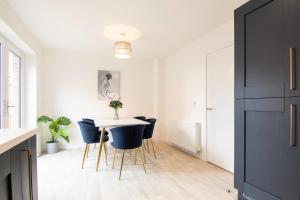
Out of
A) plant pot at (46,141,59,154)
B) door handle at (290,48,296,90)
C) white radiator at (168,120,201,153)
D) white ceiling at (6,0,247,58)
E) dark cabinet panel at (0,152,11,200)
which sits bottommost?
plant pot at (46,141,59,154)

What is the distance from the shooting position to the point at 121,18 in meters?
2.62

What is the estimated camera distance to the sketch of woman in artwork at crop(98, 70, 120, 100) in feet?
14.9

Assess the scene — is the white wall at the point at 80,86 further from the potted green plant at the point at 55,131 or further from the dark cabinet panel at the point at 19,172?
the dark cabinet panel at the point at 19,172

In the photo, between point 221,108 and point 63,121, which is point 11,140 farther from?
point 63,121

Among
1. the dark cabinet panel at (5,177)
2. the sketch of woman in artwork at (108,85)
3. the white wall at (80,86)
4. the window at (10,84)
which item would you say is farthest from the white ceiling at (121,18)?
the dark cabinet panel at (5,177)

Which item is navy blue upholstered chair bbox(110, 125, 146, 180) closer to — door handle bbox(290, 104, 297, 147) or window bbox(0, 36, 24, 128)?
window bbox(0, 36, 24, 128)

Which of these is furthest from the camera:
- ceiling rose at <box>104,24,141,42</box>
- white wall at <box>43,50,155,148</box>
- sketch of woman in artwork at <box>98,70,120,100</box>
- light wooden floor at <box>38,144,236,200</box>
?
sketch of woman in artwork at <box>98,70,120,100</box>

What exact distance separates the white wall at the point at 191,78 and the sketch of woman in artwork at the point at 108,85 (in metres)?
1.36

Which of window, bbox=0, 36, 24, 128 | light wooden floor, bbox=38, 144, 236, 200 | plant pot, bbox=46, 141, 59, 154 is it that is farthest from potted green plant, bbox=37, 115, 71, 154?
window, bbox=0, 36, 24, 128

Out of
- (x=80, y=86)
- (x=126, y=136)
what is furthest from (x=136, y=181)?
(x=80, y=86)

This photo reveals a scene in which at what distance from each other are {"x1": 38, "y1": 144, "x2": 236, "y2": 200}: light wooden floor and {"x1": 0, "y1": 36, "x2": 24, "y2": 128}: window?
0.94 m

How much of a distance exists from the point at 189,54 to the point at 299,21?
8.73 ft

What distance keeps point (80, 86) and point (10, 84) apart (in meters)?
1.57

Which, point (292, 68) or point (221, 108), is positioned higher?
point (292, 68)
